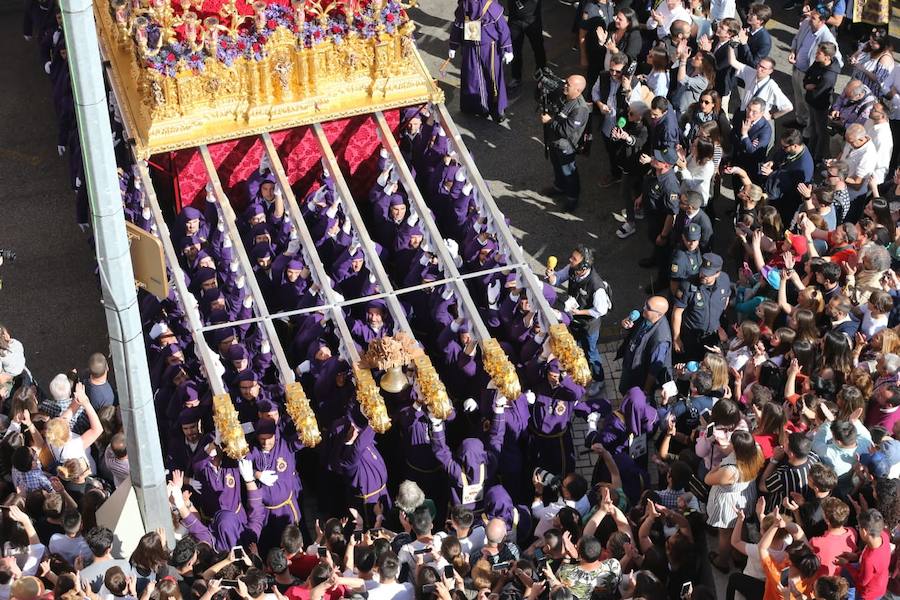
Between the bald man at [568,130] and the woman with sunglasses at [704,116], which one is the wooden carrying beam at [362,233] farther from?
the woman with sunglasses at [704,116]

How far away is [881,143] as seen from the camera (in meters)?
14.2

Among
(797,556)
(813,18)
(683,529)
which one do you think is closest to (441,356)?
(683,529)

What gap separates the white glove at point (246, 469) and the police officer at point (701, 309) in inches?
170

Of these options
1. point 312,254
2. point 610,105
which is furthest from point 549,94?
point 312,254

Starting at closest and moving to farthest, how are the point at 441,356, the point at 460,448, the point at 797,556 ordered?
the point at 797,556
the point at 460,448
the point at 441,356

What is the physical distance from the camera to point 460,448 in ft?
39.4

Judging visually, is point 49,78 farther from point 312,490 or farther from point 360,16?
point 312,490

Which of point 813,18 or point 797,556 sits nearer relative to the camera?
point 797,556

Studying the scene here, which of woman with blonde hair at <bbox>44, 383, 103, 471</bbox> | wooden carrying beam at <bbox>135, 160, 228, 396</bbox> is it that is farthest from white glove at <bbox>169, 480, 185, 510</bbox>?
wooden carrying beam at <bbox>135, 160, 228, 396</bbox>

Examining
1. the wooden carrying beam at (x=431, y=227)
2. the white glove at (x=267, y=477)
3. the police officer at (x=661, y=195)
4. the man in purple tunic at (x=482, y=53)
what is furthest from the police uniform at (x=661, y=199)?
the white glove at (x=267, y=477)

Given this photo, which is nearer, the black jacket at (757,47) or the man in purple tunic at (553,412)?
the man in purple tunic at (553,412)

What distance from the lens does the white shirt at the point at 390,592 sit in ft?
34.1

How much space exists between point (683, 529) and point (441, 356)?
334 cm

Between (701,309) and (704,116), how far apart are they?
2510 mm
